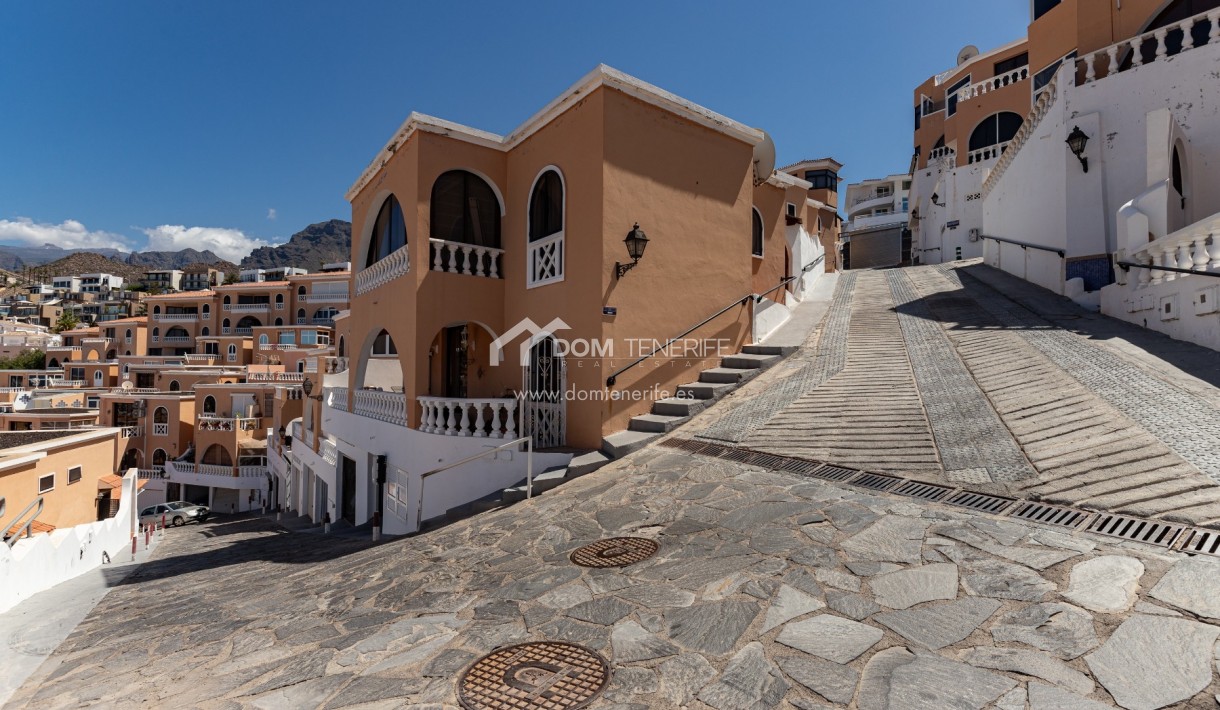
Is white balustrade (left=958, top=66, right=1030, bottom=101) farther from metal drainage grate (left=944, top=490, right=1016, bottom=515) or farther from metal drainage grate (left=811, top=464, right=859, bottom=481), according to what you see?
metal drainage grate (left=944, top=490, right=1016, bottom=515)

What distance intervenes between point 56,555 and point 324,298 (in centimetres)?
4823

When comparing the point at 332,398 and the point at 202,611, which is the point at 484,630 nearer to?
the point at 202,611

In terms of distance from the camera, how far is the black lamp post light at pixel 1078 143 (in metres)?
10.7

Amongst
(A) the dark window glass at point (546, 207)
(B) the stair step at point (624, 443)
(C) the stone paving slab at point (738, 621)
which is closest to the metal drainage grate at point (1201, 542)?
(C) the stone paving slab at point (738, 621)

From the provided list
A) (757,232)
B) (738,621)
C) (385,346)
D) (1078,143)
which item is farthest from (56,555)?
(1078,143)

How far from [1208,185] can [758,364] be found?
921 cm

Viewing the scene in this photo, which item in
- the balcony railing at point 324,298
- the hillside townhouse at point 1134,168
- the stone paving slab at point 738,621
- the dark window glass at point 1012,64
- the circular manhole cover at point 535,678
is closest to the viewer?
the stone paving slab at point 738,621

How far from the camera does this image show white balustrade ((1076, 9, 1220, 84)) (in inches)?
403

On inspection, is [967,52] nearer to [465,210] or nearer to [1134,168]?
[1134,168]

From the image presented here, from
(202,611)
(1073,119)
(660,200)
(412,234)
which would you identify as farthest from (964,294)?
(202,611)

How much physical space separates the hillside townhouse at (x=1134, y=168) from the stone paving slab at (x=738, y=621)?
653 centimetres

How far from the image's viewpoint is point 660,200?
933 cm

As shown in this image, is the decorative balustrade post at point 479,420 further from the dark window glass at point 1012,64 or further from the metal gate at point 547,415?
the dark window glass at point 1012,64

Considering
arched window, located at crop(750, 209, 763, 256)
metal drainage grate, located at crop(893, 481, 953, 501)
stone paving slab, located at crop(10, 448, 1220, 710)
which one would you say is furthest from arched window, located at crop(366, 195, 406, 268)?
metal drainage grate, located at crop(893, 481, 953, 501)
